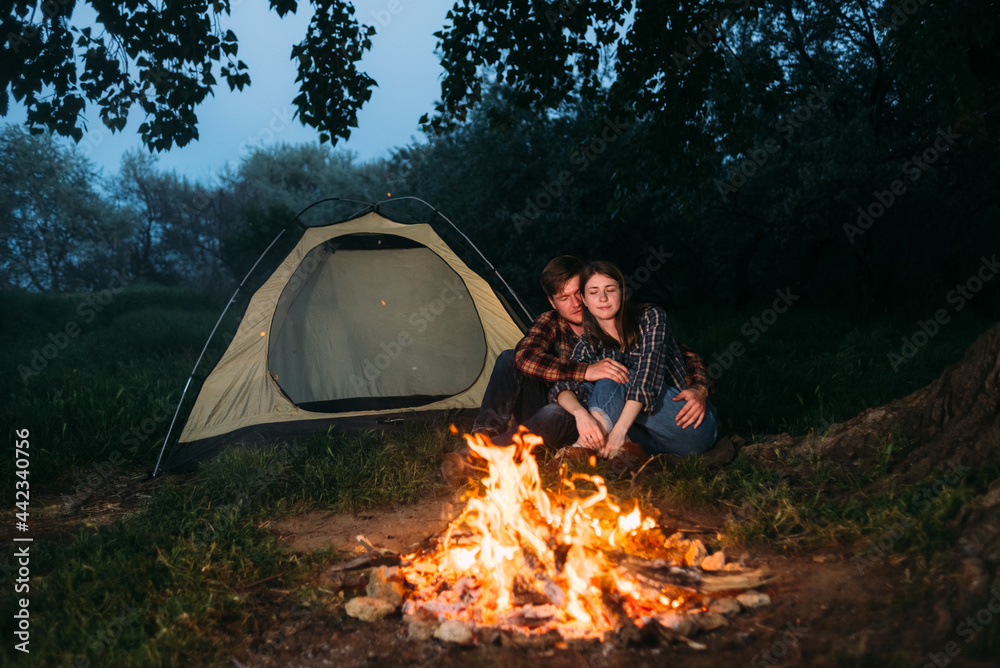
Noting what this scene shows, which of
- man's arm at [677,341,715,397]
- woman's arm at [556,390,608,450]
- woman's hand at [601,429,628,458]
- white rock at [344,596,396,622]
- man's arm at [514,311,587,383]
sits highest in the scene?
man's arm at [514,311,587,383]

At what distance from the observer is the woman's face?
3.81 metres

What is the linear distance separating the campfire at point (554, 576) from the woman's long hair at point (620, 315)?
3.85ft

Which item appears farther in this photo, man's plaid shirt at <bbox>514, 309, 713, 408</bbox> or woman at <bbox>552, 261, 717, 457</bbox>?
man's plaid shirt at <bbox>514, 309, 713, 408</bbox>

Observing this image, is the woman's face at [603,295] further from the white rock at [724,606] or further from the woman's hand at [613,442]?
the white rock at [724,606]

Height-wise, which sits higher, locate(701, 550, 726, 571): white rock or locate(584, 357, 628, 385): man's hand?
locate(584, 357, 628, 385): man's hand

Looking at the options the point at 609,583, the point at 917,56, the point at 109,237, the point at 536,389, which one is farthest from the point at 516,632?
the point at 109,237

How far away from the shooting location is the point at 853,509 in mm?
3061

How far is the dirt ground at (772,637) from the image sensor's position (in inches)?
82.6

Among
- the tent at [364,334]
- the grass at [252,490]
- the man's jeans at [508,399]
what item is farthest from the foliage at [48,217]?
the man's jeans at [508,399]

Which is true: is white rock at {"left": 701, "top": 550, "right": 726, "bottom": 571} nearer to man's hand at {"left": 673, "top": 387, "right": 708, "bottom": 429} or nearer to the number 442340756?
man's hand at {"left": 673, "top": 387, "right": 708, "bottom": 429}

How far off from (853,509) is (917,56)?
2778 mm

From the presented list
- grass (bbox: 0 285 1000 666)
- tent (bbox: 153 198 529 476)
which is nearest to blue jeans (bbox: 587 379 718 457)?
grass (bbox: 0 285 1000 666)

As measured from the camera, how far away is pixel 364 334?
Result: 6.04 meters

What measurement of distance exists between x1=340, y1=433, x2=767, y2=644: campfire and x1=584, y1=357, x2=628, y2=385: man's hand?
0.92m
